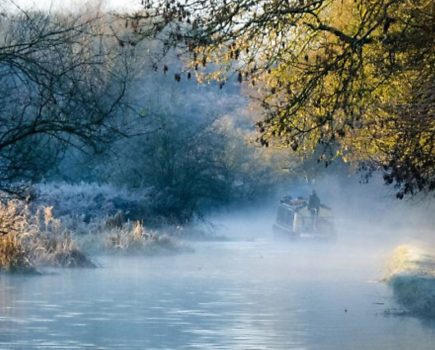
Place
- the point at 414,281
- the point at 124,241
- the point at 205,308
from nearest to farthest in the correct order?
the point at 205,308 → the point at 414,281 → the point at 124,241

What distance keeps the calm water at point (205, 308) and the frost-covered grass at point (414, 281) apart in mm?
469

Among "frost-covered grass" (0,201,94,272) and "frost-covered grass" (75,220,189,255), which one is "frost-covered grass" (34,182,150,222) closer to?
"frost-covered grass" (75,220,189,255)

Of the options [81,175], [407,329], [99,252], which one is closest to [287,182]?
[81,175]

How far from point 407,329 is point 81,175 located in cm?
3923

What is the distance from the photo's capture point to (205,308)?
93.7 ft

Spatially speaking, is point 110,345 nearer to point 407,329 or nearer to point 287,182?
point 407,329

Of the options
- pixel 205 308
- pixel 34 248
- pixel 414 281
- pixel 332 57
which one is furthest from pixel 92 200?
pixel 332 57

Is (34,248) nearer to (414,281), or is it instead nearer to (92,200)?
(414,281)

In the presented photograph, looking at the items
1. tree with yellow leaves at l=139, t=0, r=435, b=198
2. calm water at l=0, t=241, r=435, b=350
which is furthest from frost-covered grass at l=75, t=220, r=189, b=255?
tree with yellow leaves at l=139, t=0, r=435, b=198

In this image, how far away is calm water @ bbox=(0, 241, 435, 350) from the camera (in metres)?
23.3

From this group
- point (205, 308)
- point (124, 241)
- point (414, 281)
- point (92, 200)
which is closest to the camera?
point (205, 308)

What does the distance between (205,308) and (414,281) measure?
213 inches

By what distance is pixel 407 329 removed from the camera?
986 inches

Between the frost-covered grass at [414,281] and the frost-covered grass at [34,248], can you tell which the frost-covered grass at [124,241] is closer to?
the frost-covered grass at [34,248]
